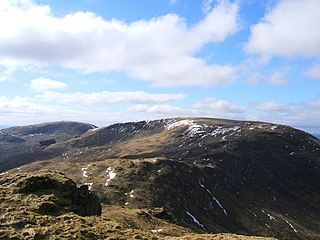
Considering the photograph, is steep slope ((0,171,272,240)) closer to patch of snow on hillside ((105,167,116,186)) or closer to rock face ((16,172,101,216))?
rock face ((16,172,101,216))

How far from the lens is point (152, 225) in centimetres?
5738

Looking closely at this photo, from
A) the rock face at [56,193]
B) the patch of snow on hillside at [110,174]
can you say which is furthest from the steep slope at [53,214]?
the patch of snow on hillside at [110,174]

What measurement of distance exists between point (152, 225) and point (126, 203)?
78565mm

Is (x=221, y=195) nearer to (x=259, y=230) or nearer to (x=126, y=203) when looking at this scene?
(x=259, y=230)

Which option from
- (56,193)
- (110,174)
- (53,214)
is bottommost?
(110,174)

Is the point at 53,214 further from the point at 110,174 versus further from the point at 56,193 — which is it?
the point at 110,174

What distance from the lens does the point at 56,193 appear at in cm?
4125

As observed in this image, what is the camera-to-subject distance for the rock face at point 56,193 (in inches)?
1425

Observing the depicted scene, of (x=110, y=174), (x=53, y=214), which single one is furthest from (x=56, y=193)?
(x=110, y=174)

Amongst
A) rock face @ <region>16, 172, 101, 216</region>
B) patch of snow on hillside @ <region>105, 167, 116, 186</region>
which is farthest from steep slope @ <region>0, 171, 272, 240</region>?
patch of snow on hillside @ <region>105, 167, 116, 186</region>

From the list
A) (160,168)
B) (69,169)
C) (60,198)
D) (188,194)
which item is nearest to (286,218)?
(188,194)

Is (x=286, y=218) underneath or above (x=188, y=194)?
underneath

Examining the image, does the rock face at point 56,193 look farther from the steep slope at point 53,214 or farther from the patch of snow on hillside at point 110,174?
the patch of snow on hillside at point 110,174

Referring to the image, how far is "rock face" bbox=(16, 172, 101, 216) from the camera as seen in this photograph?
3619 cm
